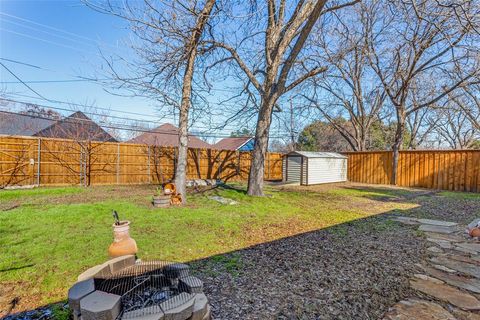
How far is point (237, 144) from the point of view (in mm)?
22875

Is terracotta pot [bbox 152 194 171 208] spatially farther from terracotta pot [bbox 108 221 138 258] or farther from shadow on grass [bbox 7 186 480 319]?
terracotta pot [bbox 108 221 138 258]

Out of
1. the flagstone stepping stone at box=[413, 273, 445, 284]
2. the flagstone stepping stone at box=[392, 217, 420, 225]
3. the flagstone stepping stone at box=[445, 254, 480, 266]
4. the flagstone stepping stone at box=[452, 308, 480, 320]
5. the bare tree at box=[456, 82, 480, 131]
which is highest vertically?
the bare tree at box=[456, 82, 480, 131]

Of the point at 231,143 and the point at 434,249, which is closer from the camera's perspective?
the point at 434,249

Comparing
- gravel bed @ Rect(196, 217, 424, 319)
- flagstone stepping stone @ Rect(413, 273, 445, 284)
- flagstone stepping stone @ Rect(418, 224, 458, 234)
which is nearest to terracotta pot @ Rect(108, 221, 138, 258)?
gravel bed @ Rect(196, 217, 424, 319)

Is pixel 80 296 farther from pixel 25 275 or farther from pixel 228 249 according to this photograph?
pixel 228 249

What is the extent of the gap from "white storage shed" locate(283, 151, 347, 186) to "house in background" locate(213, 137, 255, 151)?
8649mm

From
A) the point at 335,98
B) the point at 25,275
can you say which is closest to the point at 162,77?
the point at 25,275

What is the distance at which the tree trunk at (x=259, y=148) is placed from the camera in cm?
720

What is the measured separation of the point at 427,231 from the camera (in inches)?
169

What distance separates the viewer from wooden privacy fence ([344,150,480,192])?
10091 millimetres

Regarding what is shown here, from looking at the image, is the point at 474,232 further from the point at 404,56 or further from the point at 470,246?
the point at 404,56

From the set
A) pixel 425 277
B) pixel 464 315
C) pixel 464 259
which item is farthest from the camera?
pixel 464 259

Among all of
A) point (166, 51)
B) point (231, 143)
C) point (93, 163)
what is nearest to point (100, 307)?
point (166, 51)

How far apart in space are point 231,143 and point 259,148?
16908 mm
